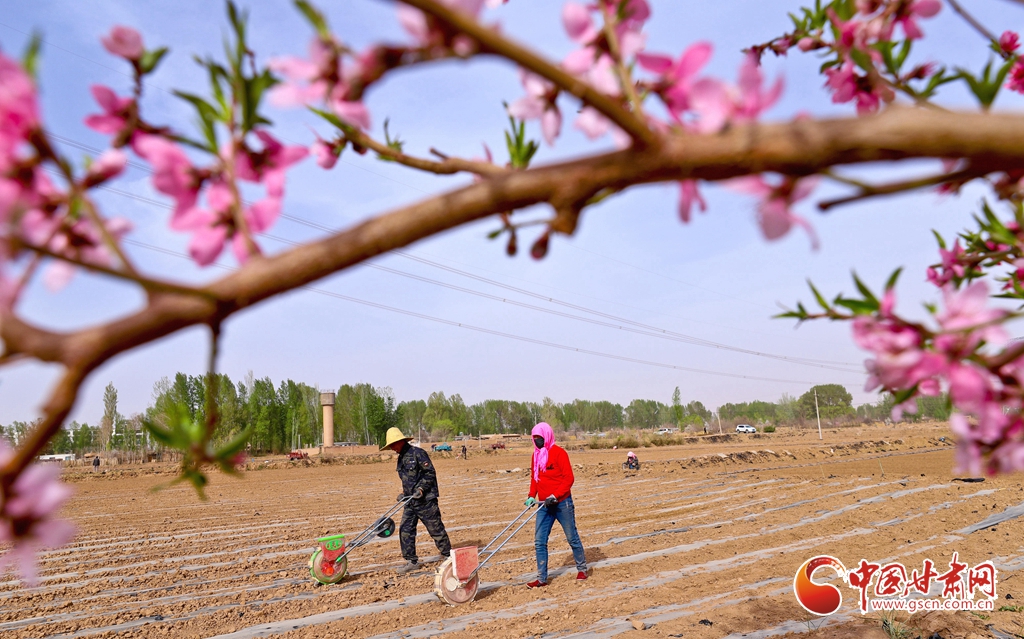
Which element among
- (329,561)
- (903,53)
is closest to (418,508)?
(329,561)

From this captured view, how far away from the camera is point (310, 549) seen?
9.80 meters

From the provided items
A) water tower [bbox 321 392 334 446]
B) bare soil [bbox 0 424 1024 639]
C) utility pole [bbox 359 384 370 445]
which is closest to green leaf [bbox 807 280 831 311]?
bare soil [bbox 0 424 1024 639]

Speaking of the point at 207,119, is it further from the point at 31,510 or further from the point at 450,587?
the point at 450,587

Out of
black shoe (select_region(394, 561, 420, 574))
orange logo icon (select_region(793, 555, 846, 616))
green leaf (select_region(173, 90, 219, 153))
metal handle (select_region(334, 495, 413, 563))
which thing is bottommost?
black shoe (select_region(394, 561, 420, 574))

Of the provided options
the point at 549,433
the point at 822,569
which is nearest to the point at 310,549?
the point at 549,433

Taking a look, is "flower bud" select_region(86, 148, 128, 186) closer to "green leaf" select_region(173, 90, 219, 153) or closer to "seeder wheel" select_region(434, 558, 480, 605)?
"green leaf" select_region(173, 90, 219, 153)

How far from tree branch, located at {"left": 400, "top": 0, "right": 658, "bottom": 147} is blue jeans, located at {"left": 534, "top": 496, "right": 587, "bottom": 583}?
279 inches

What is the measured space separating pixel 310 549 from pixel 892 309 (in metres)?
10.3

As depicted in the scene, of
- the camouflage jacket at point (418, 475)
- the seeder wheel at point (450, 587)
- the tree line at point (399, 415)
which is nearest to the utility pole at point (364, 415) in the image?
the tree line at point (399, 415)

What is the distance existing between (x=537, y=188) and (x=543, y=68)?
119 mm

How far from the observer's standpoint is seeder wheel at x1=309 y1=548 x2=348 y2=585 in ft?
24.5

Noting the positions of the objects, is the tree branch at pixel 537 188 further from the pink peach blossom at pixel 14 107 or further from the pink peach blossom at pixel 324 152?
the pink peach blossom at pixel 324 152

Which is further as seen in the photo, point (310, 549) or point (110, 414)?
point (110, 414)

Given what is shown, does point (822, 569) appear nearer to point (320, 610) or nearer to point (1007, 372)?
point (320, 610)
